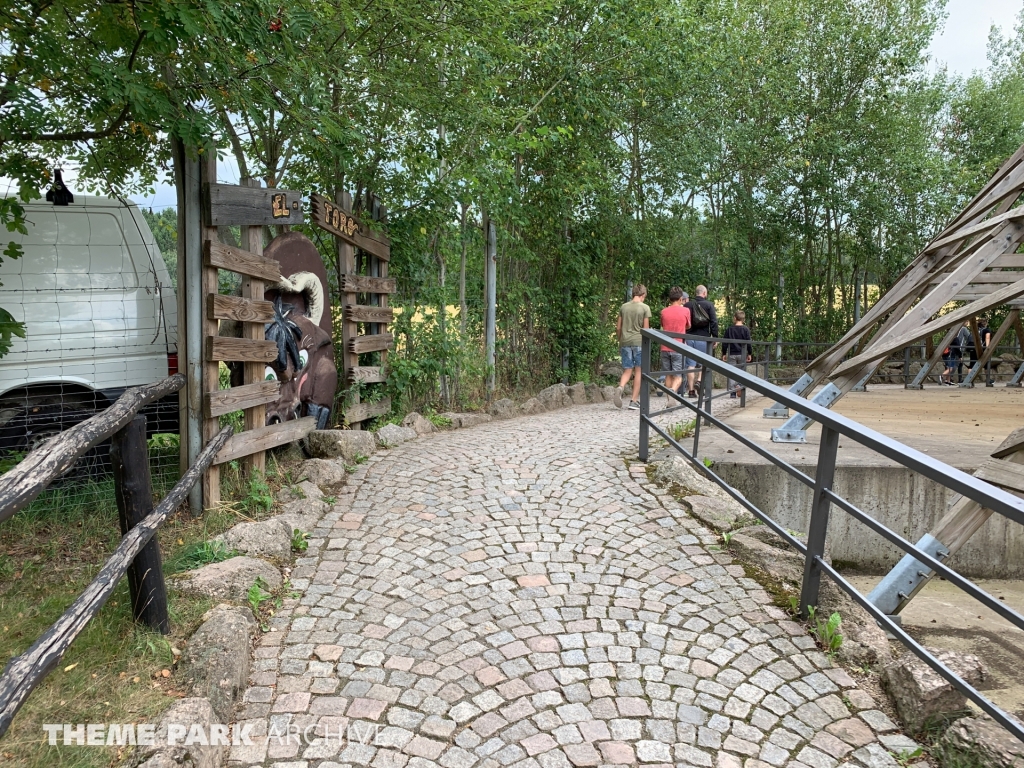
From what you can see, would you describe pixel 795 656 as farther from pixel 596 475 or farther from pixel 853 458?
pixel 853 458

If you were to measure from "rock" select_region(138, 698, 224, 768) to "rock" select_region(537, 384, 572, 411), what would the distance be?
26.8ft

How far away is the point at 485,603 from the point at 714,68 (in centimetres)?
1272

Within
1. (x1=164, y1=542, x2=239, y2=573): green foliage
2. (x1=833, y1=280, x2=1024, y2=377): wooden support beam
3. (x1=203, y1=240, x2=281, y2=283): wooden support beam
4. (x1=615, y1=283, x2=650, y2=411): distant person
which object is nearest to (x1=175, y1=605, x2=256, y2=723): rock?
(x1=164, y1=542, x2=239, y2=573): green foliage

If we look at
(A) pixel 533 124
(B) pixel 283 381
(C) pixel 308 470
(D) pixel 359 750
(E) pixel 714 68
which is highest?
(E) pixel 714 68

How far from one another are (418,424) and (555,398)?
3.61 m

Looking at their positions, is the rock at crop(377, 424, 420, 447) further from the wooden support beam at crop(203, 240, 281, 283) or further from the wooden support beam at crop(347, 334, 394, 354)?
the wooden support beam at crop(203, 240, 281, 283)

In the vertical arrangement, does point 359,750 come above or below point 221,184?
below

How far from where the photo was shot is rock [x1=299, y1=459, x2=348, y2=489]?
5.54 m

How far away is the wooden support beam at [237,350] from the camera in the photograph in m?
4.79

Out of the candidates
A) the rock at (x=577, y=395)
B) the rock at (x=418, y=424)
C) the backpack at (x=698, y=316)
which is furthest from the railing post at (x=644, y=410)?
the backpack at (x=698, y=316)

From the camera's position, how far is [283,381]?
611 cm

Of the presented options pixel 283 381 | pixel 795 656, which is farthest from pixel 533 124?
pixel 795 656

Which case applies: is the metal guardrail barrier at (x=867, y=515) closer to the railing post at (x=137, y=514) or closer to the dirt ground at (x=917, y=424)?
the dirt ground at (x=917, y=424)

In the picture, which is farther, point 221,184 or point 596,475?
point 596,475
